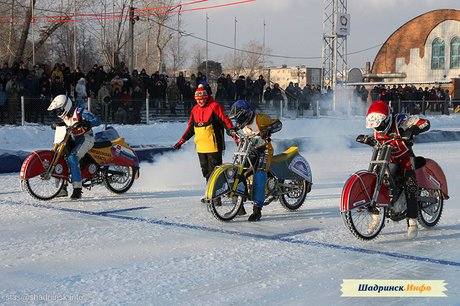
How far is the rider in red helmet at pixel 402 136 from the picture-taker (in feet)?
25.0

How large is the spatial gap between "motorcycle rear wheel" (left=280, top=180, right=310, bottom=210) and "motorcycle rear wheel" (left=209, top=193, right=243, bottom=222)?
1032mm

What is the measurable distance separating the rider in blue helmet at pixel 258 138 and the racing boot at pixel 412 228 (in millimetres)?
1981

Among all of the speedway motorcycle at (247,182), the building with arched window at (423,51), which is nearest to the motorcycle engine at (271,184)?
the speedway motorcycle at (247,182)

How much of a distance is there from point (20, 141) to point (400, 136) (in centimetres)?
1434

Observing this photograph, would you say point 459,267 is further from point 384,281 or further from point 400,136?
point 400,136

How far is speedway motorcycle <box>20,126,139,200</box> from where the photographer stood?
33.4 ft

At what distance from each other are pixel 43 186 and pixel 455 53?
5850 centimetres

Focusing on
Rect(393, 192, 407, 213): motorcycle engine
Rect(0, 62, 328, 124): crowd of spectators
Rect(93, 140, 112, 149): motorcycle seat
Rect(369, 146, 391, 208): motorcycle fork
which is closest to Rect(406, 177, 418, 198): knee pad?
Rect(393, 192, 407, 213): motorcycle engine

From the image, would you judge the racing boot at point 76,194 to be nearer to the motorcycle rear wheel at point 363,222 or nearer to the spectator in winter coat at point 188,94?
the motorcycle rear wheel at point 363,222

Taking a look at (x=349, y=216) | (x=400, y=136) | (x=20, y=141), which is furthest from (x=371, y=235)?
(x=20, y=141)

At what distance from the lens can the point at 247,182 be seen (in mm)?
8930

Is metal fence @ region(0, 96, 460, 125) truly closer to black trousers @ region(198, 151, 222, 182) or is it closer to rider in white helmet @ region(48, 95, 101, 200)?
rider in white helmet @ region(48, 95, 101, 200)

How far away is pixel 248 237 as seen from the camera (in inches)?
305

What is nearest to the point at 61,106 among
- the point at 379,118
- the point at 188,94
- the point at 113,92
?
the point at 379,118
